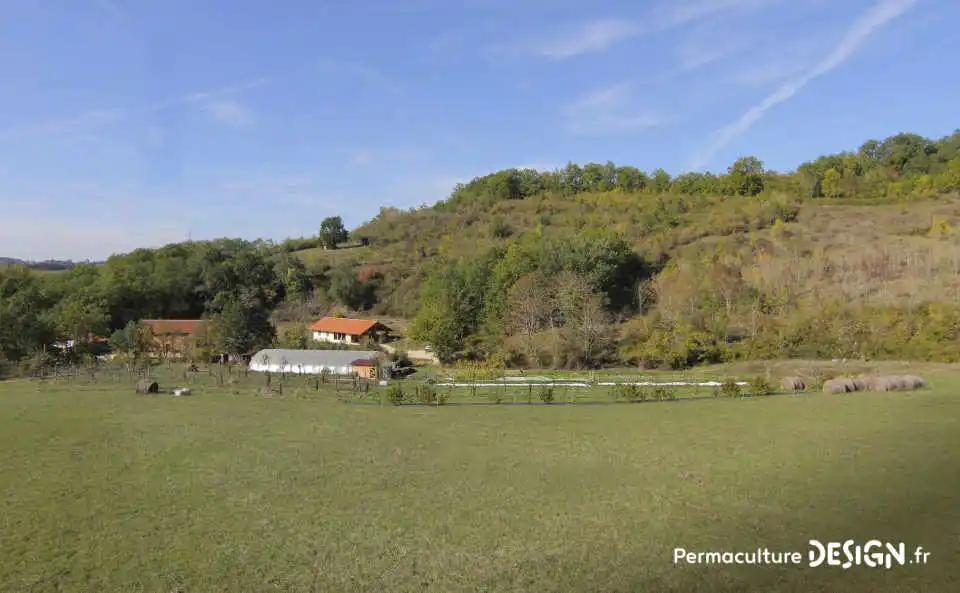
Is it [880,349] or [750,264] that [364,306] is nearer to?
[750,264]

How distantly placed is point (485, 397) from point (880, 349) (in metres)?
20.5

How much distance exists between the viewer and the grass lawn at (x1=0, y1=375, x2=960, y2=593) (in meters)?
8.23

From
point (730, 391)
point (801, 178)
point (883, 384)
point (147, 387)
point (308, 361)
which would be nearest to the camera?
point (883, 384)

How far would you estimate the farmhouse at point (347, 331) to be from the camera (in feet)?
156

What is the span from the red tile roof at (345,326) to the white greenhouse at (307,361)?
409 inches

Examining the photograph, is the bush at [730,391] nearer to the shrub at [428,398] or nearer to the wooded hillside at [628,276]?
the shrub at [428,398]

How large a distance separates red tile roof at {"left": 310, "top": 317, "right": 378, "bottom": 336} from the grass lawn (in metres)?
28.6

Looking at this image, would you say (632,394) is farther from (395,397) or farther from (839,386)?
(395,397)

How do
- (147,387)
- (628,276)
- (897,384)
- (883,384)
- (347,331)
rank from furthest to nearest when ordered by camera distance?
(628,276) < (347,331) < (147,387) < (883,384) < (897,384)

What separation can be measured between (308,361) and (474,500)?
2653 centimetres

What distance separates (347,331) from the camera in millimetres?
47719

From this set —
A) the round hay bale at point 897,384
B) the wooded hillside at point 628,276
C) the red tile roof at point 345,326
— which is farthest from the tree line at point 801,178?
the round hay bale at point 897,384

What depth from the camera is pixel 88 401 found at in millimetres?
23125

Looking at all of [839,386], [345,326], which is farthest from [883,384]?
[345,326]
